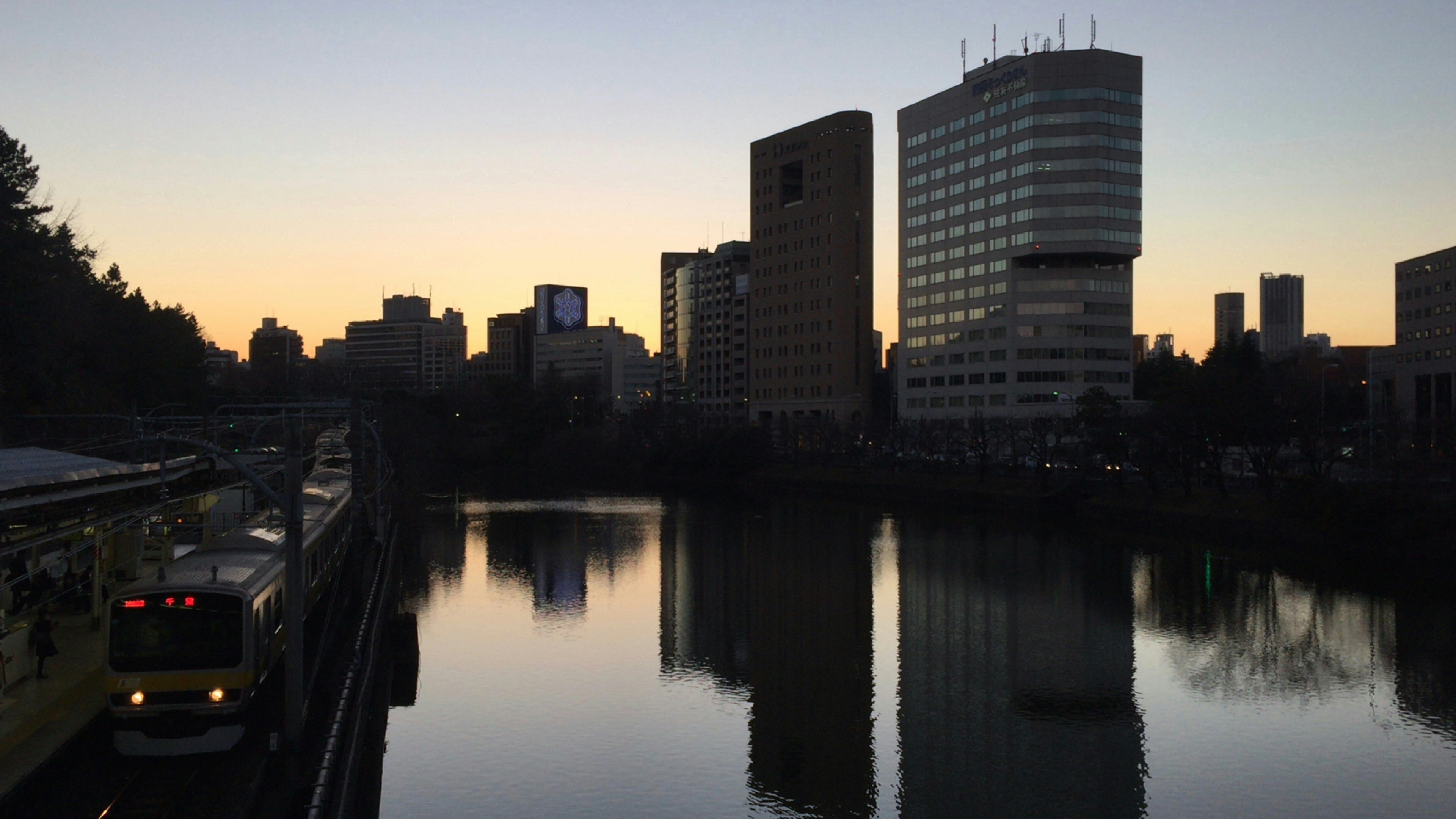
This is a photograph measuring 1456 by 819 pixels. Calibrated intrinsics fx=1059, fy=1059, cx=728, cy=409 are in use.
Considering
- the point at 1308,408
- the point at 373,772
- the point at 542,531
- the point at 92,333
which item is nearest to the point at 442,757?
the point at 373,772

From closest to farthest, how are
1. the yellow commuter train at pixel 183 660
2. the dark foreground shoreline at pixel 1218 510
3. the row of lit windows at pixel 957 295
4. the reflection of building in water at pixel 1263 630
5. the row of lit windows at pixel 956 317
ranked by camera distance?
the yellow commuter train at pixel 183 660, the reflection of building in water at pixel 1263 630, the dark foreground shoreline at pixel 1218 510, the row of lit windows at pixel 957 295, the row of lit windows at pixel 956 317

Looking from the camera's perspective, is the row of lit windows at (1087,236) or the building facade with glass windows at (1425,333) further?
the building facade with glass windows at (1425,333)

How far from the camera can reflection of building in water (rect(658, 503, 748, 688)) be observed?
22578mm

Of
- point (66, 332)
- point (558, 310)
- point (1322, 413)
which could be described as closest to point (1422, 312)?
point (1322, 413)

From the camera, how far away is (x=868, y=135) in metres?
90.3

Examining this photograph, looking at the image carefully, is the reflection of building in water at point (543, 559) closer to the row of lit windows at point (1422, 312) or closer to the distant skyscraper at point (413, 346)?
the row of lit windows at point (1422, 312)

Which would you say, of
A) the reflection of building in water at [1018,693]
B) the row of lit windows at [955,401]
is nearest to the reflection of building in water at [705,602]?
the reflection of building in water at [1018,693]

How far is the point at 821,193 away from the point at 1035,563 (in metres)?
59.6

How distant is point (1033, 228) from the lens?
6956 cm

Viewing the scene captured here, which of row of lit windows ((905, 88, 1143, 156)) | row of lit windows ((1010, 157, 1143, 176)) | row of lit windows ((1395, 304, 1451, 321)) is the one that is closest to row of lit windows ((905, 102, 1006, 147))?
row of lit windows ((905, 88, 1143, 156))

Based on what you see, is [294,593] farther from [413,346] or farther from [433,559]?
[413,346]

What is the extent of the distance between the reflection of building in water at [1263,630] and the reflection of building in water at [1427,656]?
294 mm

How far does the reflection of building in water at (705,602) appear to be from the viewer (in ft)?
74.1

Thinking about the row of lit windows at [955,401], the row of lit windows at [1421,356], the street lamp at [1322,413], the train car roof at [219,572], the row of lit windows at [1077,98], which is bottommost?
the train car roof at [219,572]
